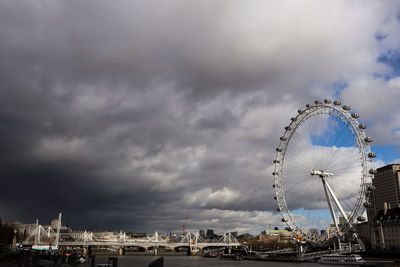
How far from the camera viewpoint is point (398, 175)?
554 ft

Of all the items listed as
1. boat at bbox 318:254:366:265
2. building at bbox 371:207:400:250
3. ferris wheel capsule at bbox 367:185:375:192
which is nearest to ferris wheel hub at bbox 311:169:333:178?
ferris wheel capsule at bbox 367:185:375:192

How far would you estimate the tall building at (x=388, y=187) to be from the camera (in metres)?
168

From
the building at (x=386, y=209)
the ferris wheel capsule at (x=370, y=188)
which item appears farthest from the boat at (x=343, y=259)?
the building at (x=386, y=209)

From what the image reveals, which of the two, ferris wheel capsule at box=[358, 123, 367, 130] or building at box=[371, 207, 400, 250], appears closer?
ferris wheel capsule at box=[358, 123, 367, 130]

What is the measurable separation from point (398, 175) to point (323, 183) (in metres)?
125

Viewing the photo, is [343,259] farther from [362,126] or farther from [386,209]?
[386,209]

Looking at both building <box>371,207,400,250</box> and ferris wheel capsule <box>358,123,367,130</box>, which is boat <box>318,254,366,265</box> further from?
building <box>371,207,400,250</box>

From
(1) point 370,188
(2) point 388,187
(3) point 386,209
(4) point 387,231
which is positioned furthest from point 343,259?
(2) point 388,187

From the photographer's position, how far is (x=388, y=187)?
173375 millimetres

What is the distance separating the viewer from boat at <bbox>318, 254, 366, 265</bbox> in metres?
65.4

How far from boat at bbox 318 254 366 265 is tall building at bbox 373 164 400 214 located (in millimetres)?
109638

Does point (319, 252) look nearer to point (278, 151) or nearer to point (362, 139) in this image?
point (278, 151)

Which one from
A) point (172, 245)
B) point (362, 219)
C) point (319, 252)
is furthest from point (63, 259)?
point (172, 245)

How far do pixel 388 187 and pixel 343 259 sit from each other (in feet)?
405
